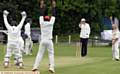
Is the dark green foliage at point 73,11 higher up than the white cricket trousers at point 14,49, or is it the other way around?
the dark green foliage at point 73,11

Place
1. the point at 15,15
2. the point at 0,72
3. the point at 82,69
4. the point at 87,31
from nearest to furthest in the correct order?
the point at 0,72 → the point at 82,69 → the point at 87,31 → the point at 15,15

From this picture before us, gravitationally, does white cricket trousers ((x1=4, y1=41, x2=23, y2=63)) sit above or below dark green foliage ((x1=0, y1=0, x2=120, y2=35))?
below

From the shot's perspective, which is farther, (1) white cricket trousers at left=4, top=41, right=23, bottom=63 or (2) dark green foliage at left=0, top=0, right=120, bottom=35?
(2) dark green foliage at left=0, top=0, right=120, bottom=35

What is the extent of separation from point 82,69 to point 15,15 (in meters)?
39.2

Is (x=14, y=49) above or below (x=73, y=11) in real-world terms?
below

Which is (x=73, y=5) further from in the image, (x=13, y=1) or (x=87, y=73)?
(x=87, y=73)

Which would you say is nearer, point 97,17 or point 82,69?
point 82,69

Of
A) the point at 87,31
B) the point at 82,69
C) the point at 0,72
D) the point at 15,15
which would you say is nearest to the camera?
the point at 0,72

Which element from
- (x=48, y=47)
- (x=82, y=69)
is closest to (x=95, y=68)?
(x=82, y=69)

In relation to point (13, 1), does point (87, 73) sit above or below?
below

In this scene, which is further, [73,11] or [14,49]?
[73,11]

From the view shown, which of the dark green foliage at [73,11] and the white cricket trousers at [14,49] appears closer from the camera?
the white cricket trousers at [14,49]

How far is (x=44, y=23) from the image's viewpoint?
1841 centimetres

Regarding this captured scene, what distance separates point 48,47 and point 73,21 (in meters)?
42.6
